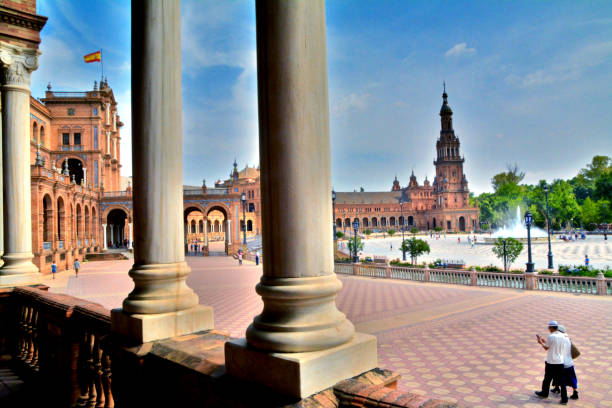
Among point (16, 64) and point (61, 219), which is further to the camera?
point (61, 219)

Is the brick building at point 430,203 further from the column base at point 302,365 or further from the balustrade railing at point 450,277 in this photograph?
the column base at point 302,365

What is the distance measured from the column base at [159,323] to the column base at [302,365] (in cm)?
130

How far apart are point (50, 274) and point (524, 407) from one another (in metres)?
29.8

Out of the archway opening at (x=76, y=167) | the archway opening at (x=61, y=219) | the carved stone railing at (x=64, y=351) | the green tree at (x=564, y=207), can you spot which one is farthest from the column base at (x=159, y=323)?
the green tree at (x=564, y=207)

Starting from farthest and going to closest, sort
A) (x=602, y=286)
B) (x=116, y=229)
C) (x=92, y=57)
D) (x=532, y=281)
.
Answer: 1. (x=116, y=229)
2. (x=92, y=57)
3. (x=532, y=281)
4. (x=602, y=286)

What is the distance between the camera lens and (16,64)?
7820 millimetres

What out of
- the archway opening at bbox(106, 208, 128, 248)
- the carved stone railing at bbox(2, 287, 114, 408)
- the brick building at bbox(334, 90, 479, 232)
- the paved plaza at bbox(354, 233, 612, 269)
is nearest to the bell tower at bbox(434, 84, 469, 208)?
the brick building at bbox(334, 90, 479, 232)

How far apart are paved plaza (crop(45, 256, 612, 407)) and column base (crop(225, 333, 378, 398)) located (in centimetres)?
510

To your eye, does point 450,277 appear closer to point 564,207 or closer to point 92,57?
point 92,57

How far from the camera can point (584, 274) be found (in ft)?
61.9

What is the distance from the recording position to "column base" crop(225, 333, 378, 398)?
7.18ft

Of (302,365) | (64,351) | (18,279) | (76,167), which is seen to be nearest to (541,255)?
(18,279)

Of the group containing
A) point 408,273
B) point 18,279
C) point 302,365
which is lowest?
point 408,273

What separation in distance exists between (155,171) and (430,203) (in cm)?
13672
